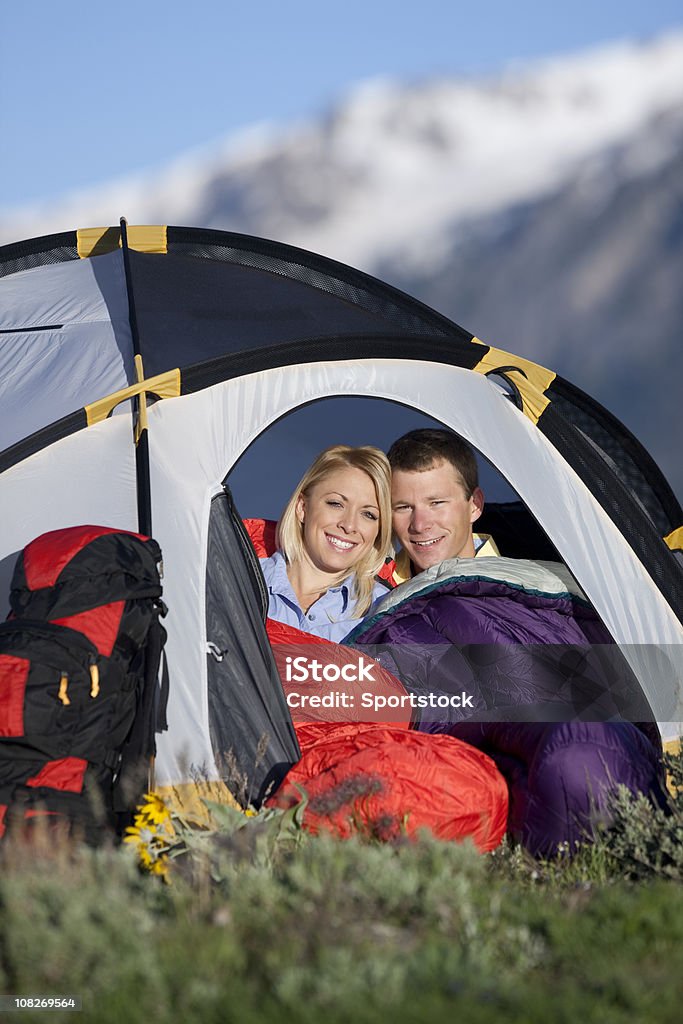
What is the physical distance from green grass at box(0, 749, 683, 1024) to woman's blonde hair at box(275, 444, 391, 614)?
2.18 m

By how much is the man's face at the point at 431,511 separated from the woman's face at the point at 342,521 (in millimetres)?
198

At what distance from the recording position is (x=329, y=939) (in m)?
2.36

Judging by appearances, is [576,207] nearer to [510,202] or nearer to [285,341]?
[510,202]

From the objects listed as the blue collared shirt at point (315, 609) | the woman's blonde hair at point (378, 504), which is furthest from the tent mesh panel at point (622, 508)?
the blue collared shirt at point (315, 609)

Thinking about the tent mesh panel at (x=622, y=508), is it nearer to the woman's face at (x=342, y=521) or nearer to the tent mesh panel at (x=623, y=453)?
the tent mesh panel at (x=623, y=453)

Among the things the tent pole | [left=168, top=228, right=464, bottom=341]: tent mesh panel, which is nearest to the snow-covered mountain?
[left=168, top=228, right=464, bottom=341]: tent mesh panel

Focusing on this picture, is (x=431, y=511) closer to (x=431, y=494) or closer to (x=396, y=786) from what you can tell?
(x=431, y=494)

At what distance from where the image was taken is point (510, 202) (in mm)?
60188

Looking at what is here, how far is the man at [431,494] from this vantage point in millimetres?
5168

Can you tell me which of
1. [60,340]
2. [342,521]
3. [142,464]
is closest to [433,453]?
[342,521]

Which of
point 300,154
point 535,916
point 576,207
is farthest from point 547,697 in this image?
point 300,154

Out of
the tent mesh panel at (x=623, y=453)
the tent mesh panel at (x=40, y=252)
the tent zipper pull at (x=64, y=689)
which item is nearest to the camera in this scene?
the tent zipper pull at (x=64, y=689)

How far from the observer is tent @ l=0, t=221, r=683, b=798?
3857mm

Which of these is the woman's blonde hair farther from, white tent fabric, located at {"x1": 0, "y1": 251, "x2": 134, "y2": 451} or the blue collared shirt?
white tent fabric, located at {"x1": 0, "y1": 251, "x2": 134, "y2": 451}
